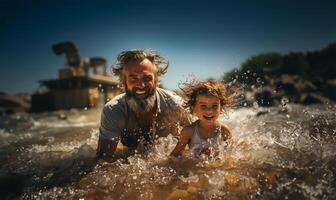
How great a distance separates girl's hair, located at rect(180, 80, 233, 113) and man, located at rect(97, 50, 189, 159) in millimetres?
310

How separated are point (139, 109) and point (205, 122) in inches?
36.8

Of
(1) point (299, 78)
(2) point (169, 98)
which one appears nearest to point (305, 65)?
(1) point (299, 78)

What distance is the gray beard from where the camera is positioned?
455 centimetres

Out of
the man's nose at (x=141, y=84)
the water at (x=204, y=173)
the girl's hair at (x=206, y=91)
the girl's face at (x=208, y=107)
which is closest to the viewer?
the water at (x=204, y=173)

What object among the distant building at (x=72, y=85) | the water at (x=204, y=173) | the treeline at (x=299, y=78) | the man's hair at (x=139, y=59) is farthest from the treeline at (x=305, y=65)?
the water at (x=204, y=173)

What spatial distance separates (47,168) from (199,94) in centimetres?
254

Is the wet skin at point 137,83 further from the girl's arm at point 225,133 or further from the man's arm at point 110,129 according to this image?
the girl's arm at point 225,133

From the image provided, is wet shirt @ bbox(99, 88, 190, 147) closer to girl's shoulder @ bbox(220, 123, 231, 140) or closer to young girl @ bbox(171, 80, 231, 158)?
young girl @ bbox(171, 80, 231, 158)

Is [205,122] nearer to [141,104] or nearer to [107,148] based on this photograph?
[141,104]

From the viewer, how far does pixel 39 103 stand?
74.0 ft

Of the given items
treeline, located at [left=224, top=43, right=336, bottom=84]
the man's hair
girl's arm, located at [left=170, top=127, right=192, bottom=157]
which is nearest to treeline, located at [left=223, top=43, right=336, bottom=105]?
treeline, located at [left=224, top=43, right=336, bottom=84]

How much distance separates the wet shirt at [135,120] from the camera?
15.2 ft

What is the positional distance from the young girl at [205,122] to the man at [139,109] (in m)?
0.43

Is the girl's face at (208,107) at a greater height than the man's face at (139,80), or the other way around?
the man's face at (139,80)
